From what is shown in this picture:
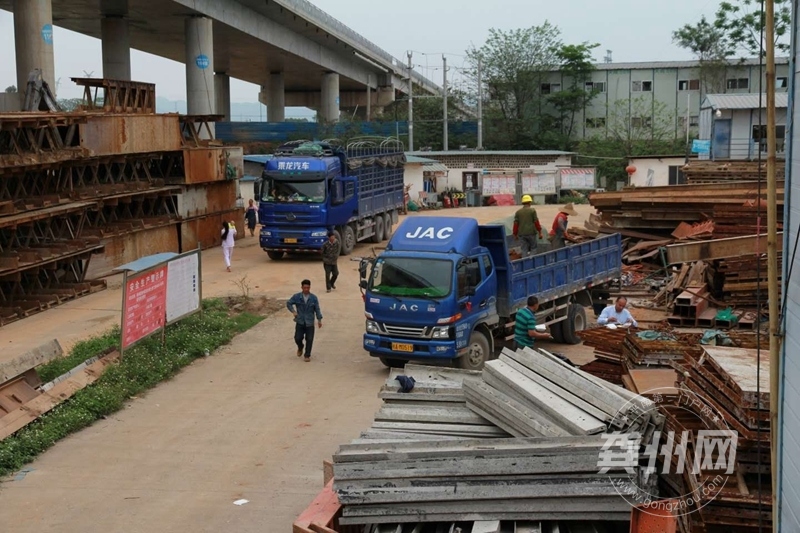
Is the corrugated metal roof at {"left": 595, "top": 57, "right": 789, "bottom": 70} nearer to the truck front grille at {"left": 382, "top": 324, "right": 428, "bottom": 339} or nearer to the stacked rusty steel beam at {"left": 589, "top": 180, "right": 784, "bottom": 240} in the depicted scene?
the stacked rusty steel beam at {"left": 589, "top": 180, "right": 784, "bottom": 240}

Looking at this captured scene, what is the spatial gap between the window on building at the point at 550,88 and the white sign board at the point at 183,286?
53883 mm

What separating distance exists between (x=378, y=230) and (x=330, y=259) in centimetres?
973

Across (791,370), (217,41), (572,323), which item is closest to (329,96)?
(217,41)

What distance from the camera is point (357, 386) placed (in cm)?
1588

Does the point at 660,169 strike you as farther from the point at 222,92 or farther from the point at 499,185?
the point at 222,92

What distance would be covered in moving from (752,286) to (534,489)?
10963 mm

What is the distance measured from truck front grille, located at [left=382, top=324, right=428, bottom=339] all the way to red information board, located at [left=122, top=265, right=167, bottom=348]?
442 cm

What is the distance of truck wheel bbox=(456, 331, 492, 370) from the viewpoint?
51.5 feet

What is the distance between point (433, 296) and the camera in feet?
50.2

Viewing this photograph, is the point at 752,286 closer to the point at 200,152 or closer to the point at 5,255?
the point at 5,255

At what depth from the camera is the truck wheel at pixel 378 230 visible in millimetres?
33500

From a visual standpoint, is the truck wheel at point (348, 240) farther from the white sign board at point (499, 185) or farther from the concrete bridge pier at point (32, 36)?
the white sign board at point (499, 185)

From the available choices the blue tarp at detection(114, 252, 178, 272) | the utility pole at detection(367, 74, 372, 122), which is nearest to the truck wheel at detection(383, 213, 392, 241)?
the blue tarp at detection(114, 252, 178, 272)

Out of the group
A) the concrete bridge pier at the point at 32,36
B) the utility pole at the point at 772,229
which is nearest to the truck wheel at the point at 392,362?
the utility pole at the point at 772,229
